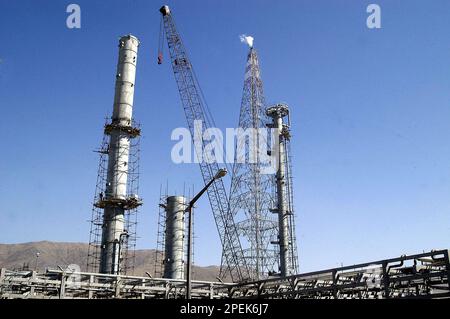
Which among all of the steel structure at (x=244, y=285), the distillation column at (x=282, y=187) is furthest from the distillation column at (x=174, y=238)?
the steel structure at (x=244, y=285)

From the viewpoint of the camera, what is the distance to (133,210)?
5884cm

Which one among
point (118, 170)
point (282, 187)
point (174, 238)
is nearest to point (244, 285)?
point (118, 170)

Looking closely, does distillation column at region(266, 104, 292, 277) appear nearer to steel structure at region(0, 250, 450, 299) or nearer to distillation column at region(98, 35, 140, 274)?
distillation column at region(98, 35, 140, 274)

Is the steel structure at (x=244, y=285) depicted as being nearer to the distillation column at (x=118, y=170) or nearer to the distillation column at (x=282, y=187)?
the distillation column at (x=118, y=170)

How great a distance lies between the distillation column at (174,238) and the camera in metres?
69.3

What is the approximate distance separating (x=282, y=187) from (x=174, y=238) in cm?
2480

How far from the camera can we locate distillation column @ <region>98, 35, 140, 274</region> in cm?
5559

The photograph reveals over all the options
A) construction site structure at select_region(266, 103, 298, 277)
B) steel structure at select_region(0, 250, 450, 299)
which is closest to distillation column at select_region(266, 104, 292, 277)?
construction site structure at select_region(266, 103, 298, 277)

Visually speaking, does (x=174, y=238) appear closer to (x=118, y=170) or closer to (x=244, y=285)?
(x=118, y=170)

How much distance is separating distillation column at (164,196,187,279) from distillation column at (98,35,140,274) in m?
14.0

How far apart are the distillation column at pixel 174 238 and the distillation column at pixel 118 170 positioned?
1405 cm

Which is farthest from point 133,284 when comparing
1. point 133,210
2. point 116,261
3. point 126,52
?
point 126,52
